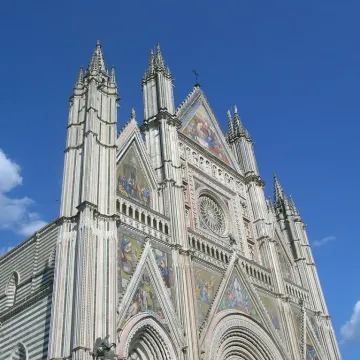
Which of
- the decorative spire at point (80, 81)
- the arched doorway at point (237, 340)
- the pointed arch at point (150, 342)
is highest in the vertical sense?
the decorative spire at point (80, 81)

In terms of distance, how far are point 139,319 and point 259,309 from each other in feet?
29.0

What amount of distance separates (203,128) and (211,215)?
20.6 feet

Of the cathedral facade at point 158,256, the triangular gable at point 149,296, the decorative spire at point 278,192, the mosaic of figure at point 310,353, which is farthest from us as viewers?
the decorative spire at point 278,192

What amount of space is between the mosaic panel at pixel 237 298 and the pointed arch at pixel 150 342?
4494mm

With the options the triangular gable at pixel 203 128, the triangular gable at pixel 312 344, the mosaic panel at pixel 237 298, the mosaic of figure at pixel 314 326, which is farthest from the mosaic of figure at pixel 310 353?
the triangular gable at pixel 203 128

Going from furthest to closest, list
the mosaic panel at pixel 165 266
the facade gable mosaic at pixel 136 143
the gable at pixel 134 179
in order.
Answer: the facade gable mosaic at pixel 136 143 < the gable at pixel 134 179 < the mosaic panel at pixel 165 266

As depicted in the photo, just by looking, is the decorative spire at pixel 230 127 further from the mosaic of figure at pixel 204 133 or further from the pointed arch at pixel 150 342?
the pointed arch at pixel 150 342

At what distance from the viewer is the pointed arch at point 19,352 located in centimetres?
1798

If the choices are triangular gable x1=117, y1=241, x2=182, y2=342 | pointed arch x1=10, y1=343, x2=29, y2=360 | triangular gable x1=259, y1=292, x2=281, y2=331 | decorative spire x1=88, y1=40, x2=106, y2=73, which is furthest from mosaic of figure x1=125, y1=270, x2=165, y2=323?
decorative spire x1=88, y1=40, x2=106, y2=73

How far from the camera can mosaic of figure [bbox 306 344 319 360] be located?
26.7m

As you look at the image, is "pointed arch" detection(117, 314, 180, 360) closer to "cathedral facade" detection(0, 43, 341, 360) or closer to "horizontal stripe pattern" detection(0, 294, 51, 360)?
"cathedral facade" detection(0, 43, 341, 360)

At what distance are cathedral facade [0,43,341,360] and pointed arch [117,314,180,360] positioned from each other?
0.16 ft

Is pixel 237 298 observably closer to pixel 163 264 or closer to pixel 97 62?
pixel 163 264

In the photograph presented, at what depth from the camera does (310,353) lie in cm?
2700
